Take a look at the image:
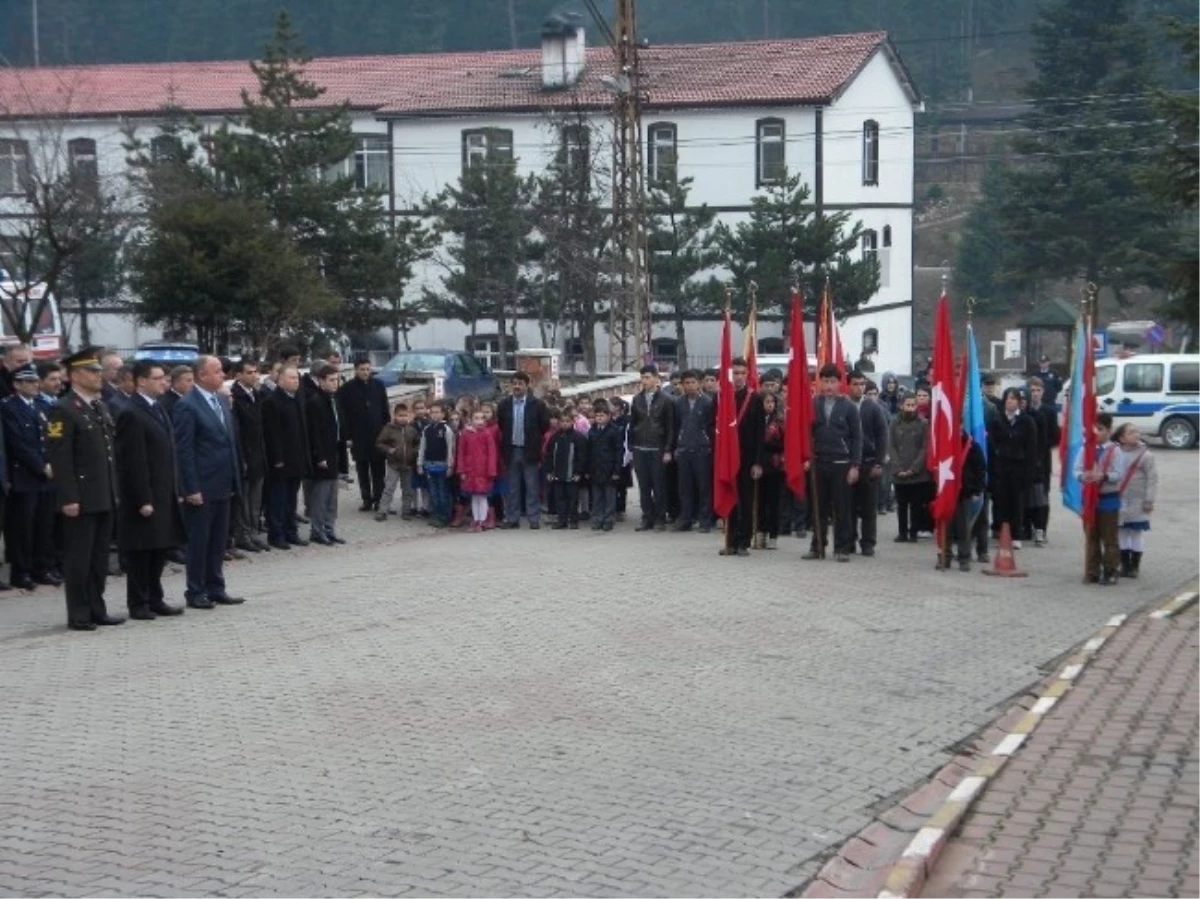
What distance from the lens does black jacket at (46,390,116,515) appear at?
42.4ft

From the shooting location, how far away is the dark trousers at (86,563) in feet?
42.7

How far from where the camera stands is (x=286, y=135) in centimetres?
4172

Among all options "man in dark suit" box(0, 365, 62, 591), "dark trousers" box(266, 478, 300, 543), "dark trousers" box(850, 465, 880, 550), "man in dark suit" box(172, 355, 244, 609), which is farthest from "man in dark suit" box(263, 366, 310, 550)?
"dark trousers" box(850, 465, 880, 550)

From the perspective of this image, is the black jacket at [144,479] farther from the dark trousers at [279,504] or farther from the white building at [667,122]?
the white building at [667,122]

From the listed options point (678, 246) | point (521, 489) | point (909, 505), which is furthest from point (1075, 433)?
point (678, 246)

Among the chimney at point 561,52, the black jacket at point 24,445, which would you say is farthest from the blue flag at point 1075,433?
the chimney at point 561,52

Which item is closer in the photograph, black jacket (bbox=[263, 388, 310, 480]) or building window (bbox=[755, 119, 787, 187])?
black jacket (bbox=[263, 388, 310, 480])

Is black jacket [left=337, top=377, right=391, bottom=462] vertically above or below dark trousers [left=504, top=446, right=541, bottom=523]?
above

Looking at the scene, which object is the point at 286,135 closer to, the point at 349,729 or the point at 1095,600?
the point at 1095,600

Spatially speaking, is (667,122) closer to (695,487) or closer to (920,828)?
(695,487)

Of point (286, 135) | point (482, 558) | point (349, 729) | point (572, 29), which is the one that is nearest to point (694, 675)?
point (349, 729)

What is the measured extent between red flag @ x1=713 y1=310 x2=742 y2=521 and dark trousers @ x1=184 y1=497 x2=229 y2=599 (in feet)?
21.0

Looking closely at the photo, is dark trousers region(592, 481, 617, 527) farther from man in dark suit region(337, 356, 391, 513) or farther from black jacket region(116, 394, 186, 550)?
black jacket region(116, 394, 186, 550)

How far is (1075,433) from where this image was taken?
18.3 metres
